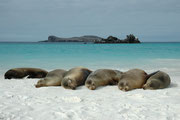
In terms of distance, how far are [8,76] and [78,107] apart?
5916mm

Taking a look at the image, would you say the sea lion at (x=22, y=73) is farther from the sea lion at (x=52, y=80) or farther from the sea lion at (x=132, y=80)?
the sea lion at (x=132, y=80)

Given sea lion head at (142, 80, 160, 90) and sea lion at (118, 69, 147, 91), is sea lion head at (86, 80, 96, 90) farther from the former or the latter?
sea lion head at (142, 80, 160, 90)

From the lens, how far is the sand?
482 centimetres

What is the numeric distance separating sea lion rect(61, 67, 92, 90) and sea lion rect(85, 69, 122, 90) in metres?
0.36

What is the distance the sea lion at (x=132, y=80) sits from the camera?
7324mm

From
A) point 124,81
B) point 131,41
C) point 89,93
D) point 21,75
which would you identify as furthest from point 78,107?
point 131,41

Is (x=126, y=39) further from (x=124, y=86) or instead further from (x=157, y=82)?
(x=124, y=86)

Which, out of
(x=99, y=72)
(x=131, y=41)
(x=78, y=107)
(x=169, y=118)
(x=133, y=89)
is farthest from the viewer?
(x=131, y=41)

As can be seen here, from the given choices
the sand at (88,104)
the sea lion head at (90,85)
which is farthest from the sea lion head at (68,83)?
the sea lion head at (90,85)

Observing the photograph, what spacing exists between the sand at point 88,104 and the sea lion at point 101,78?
225 mm

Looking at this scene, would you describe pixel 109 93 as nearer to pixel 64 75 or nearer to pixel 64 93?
pixel 64 93

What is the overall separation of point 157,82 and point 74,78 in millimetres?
2669

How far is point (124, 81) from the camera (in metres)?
7.48

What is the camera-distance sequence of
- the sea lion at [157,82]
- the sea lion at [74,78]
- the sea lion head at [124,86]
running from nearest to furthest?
the sea lion head at [124,86] < the sea lion at [157,82] < the sea lion at [74,78]
